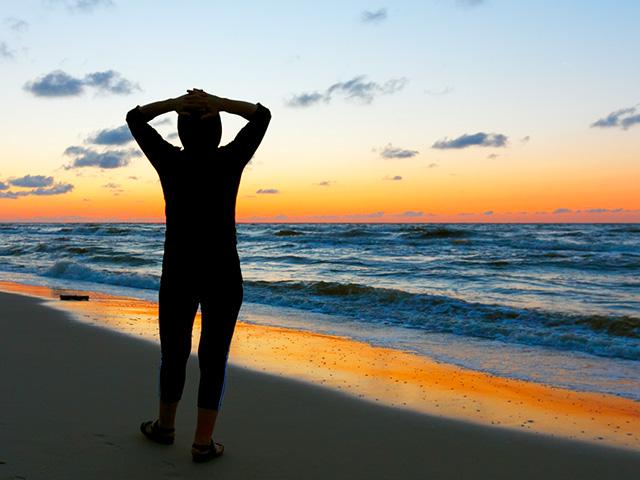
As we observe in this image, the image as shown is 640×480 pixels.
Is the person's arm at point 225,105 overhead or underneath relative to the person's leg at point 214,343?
overhead

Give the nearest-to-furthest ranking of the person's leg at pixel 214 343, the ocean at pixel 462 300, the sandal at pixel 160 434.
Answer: the person's leg at pixel 214 343 → the sandal at pixel 160 434 → the ocean at pixel 462 300

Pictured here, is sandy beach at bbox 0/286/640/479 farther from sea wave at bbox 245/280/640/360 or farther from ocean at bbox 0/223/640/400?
sea wave at bbox 245/280/640/360

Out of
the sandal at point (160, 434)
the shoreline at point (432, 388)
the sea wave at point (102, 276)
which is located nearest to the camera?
the sandal at point (160, 434)

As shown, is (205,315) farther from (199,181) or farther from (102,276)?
(102,276)

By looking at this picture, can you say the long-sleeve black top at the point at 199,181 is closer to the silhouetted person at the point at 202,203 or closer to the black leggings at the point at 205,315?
the silhouetted person at the point at 202,203

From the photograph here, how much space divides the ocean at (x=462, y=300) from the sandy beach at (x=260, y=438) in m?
2.18

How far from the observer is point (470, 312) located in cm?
1008

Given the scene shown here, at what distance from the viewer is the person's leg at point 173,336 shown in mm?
3137

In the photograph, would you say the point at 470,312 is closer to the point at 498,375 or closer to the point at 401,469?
the point at 498,375

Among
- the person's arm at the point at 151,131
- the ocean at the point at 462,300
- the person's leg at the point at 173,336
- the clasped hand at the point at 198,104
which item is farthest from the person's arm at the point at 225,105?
the ocean at the point at 462,300

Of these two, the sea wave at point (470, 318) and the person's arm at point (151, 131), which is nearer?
the person's arm at point (151, 131)

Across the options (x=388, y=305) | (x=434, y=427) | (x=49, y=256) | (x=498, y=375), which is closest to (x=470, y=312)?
(x=388, y=305)

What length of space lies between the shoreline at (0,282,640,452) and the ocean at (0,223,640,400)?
493 millimetres

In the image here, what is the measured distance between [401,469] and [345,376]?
2.32 meters
